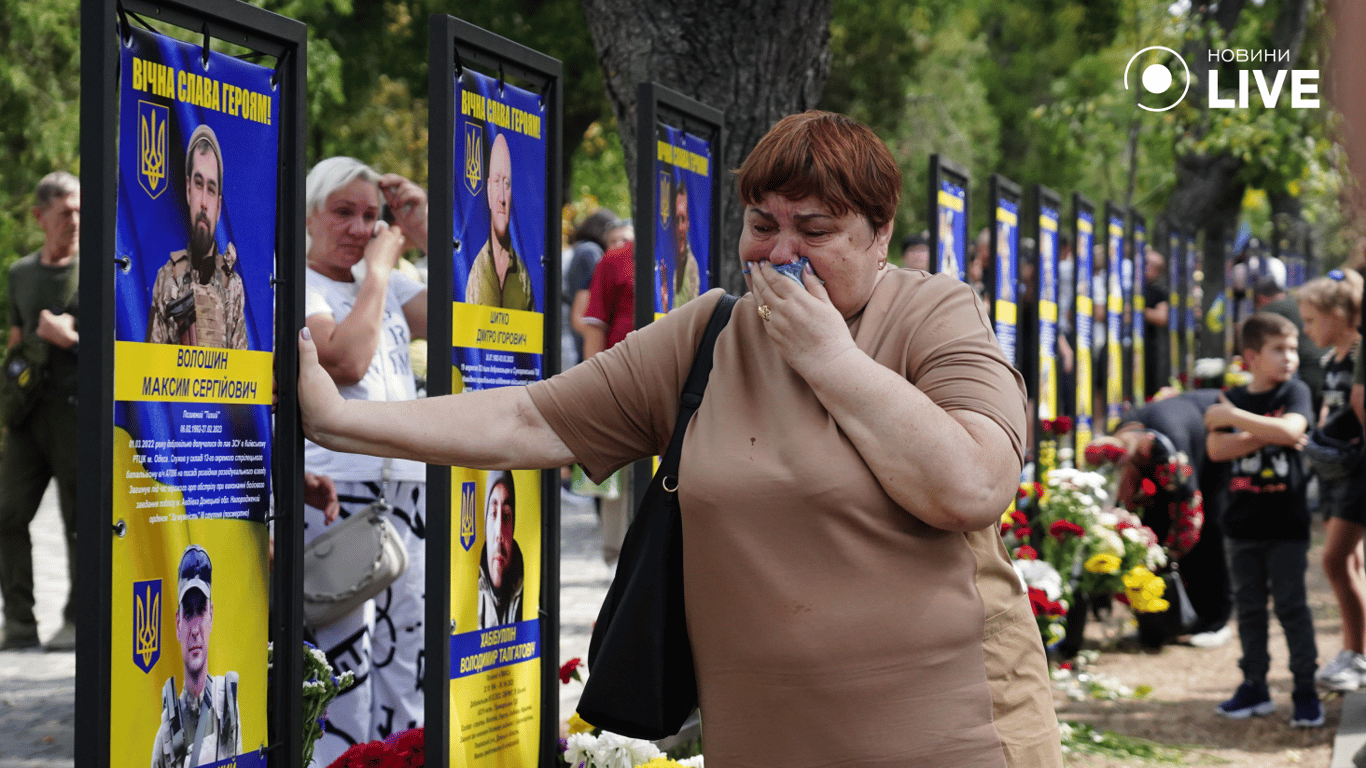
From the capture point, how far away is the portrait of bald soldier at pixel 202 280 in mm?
2604

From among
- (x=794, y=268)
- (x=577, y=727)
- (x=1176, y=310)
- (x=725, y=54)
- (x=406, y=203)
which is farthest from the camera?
(x=1176, y=310)

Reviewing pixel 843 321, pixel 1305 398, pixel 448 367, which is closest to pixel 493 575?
pixel 448 367

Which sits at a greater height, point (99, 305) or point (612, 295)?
point (612, 295)

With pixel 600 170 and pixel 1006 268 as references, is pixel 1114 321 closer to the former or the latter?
pixel 1006 268

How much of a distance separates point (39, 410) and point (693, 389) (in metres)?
5.90

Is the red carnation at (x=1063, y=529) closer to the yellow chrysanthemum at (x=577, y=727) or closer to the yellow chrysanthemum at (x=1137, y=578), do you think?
the yellow chrysanthemum at (x=1137, y=578)

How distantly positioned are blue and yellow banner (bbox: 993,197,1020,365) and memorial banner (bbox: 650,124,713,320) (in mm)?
2903

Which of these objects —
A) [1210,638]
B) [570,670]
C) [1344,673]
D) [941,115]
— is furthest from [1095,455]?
[941,115]

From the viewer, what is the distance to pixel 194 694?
273cm

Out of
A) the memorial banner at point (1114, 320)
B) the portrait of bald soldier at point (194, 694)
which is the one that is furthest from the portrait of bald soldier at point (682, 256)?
the memorial banner at point (1114, 320)

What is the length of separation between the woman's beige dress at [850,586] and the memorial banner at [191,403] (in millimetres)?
940

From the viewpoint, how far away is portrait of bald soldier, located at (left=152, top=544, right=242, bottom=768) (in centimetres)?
267

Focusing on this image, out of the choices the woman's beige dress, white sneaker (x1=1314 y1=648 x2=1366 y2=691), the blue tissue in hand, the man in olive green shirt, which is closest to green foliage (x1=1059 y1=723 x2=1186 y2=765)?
white sneaker (x1=1314 y1=648 x2=1366 y2=691)

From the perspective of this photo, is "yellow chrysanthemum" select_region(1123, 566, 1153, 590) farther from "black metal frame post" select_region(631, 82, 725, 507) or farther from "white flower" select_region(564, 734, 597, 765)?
"white flower" select_region(564, 734, 597, 765)
